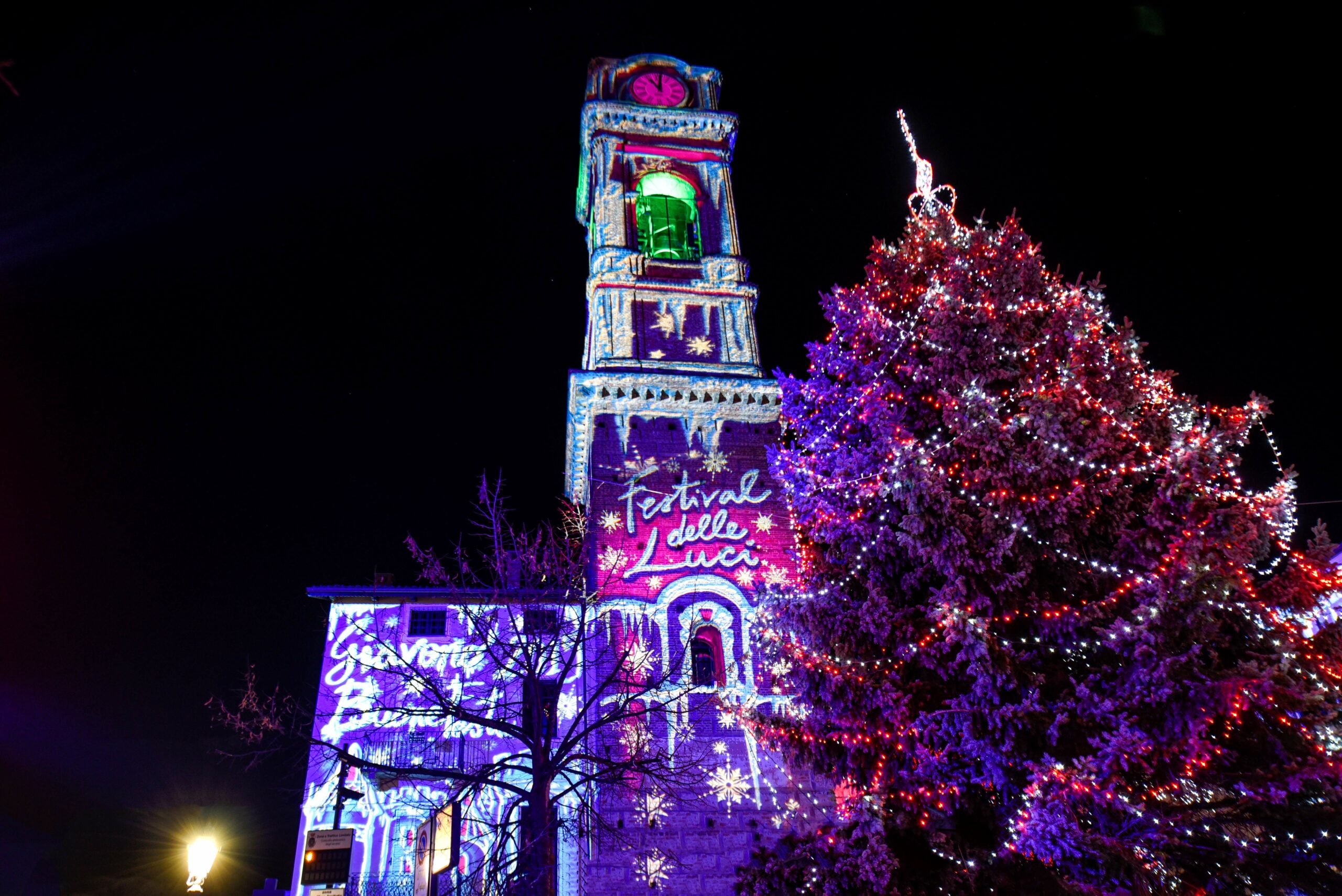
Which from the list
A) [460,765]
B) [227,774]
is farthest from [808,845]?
[227,774]

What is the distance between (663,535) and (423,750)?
7.54 metres

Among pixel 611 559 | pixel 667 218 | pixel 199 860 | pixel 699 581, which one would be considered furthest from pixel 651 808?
pixel 667 218

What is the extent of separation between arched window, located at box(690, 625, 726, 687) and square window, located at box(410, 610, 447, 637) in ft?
21.7

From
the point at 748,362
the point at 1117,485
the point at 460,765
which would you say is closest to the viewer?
the point at 1117,485

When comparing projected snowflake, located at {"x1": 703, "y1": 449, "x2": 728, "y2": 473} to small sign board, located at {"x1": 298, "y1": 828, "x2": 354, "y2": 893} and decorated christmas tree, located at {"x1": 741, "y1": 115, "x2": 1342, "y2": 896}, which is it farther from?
small sign board, located at {"x1": 298, "y1": 828, "x2": 354, "y2": 893}

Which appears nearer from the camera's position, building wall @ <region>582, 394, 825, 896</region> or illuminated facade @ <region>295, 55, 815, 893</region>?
building wall @ <region>582, 394, 825, 896</region>

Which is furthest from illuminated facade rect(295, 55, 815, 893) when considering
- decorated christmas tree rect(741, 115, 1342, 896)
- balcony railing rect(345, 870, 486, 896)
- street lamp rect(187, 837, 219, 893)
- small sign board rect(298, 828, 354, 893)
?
decorated christmas tree rect(741, 115, 1342, 896)

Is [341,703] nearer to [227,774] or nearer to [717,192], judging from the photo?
[227,774]

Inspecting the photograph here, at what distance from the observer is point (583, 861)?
1627 centimetres

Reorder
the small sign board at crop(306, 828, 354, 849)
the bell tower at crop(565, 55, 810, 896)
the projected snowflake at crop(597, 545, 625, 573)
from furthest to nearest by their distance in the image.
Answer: the projected snowflake at crop(597, 545, 625, 573)
the bell tower at crop(565, 55, 810, 896)
the small sign board at crop(306, 828, 354, 849)

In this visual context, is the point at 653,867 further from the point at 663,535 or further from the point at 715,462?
the point at 715,462

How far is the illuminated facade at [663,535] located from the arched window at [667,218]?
0.06 metres

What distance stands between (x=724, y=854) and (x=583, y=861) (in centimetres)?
285

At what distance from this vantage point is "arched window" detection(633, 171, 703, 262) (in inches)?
1008
